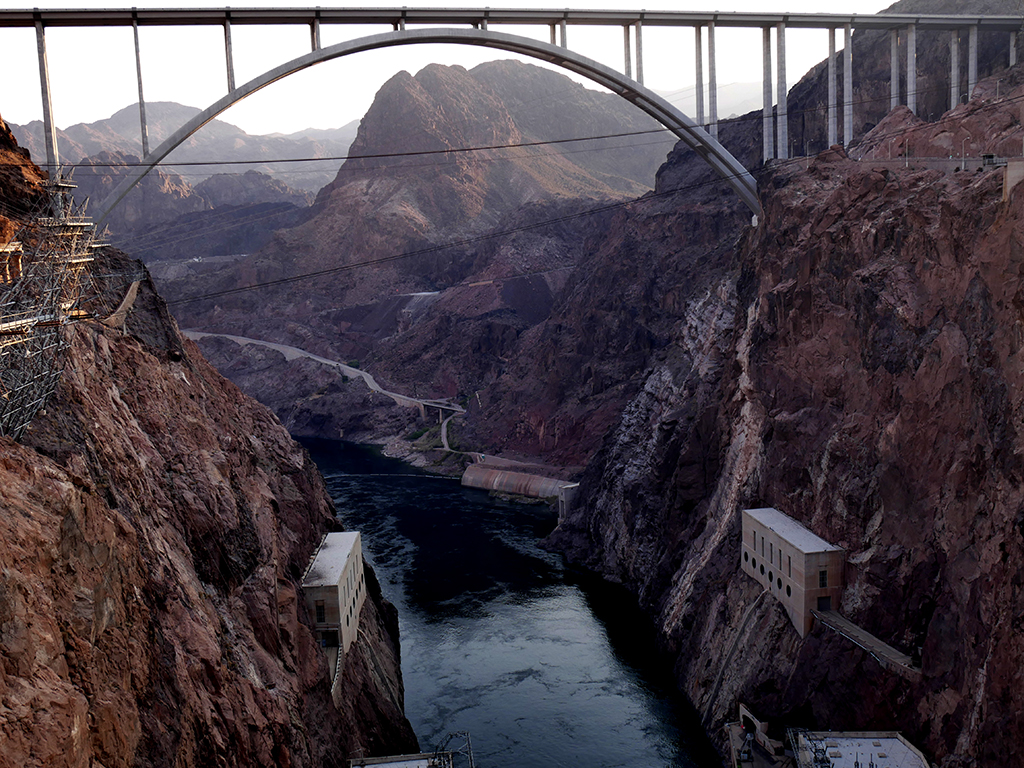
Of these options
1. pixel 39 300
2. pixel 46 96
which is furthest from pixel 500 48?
pixel 39 300

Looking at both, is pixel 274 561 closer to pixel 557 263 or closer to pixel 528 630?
pixel 528 630

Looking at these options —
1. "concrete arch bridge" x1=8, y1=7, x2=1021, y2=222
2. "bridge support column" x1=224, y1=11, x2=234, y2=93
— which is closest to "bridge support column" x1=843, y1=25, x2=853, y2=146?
"concrete arch bridge" x1=8, y1=7, x2=1021, y2=222

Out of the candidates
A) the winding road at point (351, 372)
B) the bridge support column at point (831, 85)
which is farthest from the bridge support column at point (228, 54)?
the winding road at point (351, 372)

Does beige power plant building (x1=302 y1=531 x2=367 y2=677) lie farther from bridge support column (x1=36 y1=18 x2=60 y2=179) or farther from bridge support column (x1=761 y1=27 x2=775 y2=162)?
bridge support column (x1=761 y1=27 x2=775 y2=162)

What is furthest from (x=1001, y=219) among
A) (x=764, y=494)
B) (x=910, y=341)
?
(x=764, y=494)

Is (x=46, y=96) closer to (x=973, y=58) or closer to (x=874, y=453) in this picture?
(x=874, y=453)

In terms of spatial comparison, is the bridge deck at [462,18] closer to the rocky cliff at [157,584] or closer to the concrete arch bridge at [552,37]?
the concrete arch bridge at [552,37]

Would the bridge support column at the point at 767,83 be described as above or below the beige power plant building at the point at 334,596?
above
